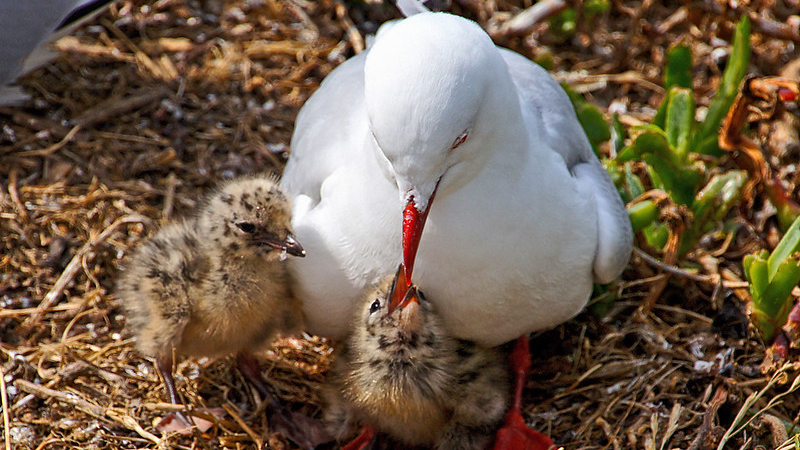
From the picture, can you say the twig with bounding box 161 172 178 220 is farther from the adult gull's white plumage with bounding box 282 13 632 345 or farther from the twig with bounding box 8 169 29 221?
the adult gull's white plumage with bounding box 282 13 632 345

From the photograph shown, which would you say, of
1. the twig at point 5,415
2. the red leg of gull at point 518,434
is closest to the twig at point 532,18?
the red leg of gull at point 518,434

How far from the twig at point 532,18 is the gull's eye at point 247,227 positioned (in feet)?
7.32

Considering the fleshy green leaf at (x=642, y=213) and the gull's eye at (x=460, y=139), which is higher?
the gull's eye at (x=460, y=139)

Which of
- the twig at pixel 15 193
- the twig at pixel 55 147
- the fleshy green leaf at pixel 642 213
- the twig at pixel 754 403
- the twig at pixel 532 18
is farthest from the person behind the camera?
the twig at pixel 532 18

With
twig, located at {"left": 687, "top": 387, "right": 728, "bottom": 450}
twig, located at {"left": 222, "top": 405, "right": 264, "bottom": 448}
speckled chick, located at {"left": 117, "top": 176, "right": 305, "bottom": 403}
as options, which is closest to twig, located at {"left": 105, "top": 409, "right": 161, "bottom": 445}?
speckled chick, located at {"left": 117, "top": 176, "right": 305, "bottom": 403}

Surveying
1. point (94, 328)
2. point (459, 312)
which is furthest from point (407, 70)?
point (94, 328)

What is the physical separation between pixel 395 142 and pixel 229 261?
123cm

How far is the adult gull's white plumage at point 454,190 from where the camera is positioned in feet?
8.79

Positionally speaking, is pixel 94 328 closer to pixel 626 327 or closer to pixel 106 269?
pixel 106 269

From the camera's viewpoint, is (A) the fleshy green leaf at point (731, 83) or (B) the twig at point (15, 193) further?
(B) the twig at point (15, 193)

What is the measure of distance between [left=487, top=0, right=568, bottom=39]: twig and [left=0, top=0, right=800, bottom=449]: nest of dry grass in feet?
0.56

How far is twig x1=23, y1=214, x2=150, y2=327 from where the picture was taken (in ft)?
13.4

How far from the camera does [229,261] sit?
3623 millimetres

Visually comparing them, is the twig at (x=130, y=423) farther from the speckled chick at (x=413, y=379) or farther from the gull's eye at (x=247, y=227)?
the gull's eye at (x=247, y=227)
